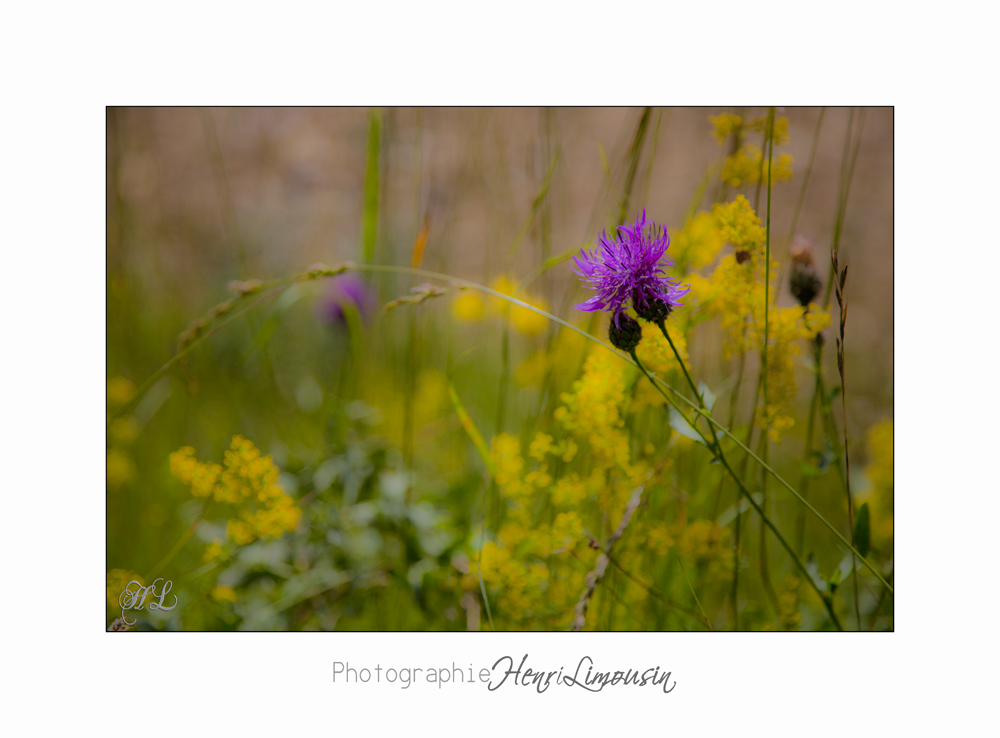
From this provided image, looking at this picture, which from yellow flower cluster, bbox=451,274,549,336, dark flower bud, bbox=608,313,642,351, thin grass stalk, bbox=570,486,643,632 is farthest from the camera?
yellow flower cluster, bbox=451,274,549,336

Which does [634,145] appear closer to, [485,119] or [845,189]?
[485,119]

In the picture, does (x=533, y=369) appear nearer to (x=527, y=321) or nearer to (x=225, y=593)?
(x=527, y=321)

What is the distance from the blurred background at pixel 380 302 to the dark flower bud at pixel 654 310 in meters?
0.27

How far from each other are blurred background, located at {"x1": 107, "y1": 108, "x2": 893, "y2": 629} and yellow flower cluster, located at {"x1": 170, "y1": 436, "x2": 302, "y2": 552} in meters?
0.03

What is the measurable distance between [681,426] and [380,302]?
0.64 metres

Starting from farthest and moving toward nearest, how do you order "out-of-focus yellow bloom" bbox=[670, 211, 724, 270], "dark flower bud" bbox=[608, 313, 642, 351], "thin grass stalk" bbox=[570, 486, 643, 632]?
"out-of-focus yellow bloom" bbox=[670, 211, 724, 270], "thin grass stalk" bbox=[570, 486, 643, 632], "dark flower bud" bbox=[608, 313, 642, 351]

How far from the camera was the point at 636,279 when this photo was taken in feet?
2.54

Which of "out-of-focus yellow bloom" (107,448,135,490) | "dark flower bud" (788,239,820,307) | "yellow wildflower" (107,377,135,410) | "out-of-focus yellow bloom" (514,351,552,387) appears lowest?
"out-of-focus yellow bloom" (107,448,135,490)

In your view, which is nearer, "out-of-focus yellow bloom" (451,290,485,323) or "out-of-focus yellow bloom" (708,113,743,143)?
"out-of-focus yellow bloom" (708,113,743,143)

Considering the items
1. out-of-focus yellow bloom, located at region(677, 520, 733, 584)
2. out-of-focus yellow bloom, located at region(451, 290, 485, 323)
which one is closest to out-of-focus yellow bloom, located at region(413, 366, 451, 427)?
out-of-focus yellow bloom, located at region(451, 290, 485, 323)

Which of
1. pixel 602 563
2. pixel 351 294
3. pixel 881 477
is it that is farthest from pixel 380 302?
pixel 881 477

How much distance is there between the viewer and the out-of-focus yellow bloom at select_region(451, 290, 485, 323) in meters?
1.13

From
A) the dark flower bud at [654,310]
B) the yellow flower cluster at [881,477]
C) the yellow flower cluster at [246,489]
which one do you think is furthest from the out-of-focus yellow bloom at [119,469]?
the yellow flower cluster at [881,477]

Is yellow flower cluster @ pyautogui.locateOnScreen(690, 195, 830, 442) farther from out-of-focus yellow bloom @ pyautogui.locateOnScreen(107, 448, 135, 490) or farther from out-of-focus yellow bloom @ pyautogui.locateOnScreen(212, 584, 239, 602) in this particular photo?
out-of-focus yellow bloom @ pyautogui.locateOnScreen(107, 448, 135, 490)
